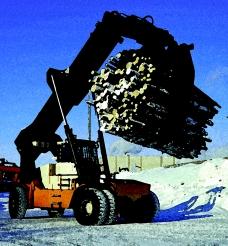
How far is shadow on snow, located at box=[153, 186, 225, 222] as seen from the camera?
15.7 meters

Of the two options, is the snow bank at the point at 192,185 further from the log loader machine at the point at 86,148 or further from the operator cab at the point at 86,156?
the operator cab at the point at 86,156

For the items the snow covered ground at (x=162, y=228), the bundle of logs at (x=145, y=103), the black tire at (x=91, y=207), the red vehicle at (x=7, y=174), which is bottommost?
the snow covered ground at (x=162, y=228)

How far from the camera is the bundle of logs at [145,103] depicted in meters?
10.9

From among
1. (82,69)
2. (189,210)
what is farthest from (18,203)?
(189,210)

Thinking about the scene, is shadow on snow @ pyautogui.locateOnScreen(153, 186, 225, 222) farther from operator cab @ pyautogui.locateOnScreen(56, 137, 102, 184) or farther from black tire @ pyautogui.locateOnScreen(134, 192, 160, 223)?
operator cab @ pyautogui.locateOnScreen(56, 137, 102, 184)

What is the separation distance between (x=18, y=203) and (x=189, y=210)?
6.20 meters

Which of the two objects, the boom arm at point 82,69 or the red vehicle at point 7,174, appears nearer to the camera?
the boom arm at point 82,69

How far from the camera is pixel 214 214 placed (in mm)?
16234

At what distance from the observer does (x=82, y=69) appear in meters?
12.9

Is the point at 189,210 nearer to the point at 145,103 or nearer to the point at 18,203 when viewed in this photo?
the point at 18,203

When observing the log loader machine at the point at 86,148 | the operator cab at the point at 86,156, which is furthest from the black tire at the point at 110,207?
the operator cab at the point at 86,156

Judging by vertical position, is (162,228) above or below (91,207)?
below

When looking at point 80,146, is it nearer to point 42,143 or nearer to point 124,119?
point 42,143

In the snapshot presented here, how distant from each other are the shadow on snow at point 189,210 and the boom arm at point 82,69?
159 inches
